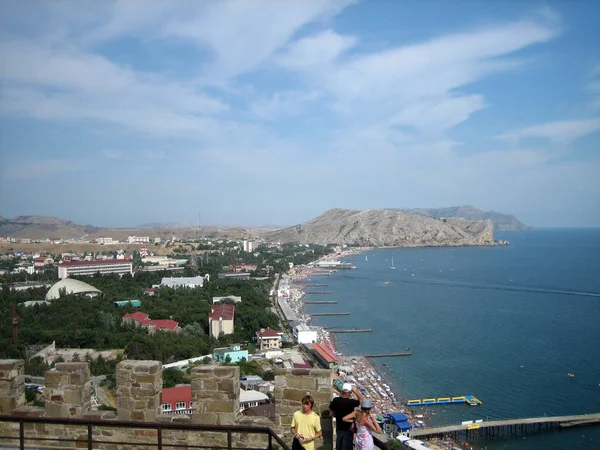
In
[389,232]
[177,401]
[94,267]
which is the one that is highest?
[389,232]

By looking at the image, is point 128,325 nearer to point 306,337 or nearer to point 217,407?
point 306,337

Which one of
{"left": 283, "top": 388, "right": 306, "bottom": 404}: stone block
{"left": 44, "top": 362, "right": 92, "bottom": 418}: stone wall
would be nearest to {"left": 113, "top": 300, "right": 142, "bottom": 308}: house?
{"left": 44, "top": 362, "right": 92, "bottom": 418}: stone wall

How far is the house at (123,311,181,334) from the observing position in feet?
84.1

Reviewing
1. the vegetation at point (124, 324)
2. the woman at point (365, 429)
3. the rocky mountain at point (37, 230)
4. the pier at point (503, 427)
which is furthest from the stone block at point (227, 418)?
the rocky mountain at point (37, 230)

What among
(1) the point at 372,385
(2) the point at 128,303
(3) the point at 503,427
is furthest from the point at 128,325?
(3) the point at 503,427

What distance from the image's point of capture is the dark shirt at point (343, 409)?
3.02 metres

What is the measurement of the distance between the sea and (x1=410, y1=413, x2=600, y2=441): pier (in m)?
Answer: 0.30

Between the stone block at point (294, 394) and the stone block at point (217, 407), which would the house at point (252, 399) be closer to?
the stone block at point (217, 407)

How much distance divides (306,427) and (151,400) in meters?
1.21

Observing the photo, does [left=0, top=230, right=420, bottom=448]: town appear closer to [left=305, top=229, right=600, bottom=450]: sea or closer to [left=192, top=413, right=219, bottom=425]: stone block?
[left=192, top=413, right=219, bottom=425]: stone block

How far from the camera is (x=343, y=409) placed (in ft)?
9.94

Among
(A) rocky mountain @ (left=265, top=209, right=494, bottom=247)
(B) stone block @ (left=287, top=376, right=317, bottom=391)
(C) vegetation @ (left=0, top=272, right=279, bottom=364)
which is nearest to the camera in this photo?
(B) stone block @ (left=287, top=376, right=317, bottom=391)

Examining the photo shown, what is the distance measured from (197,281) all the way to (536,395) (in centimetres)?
3034

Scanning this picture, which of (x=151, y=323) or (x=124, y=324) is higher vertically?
(x=124, y=324)
